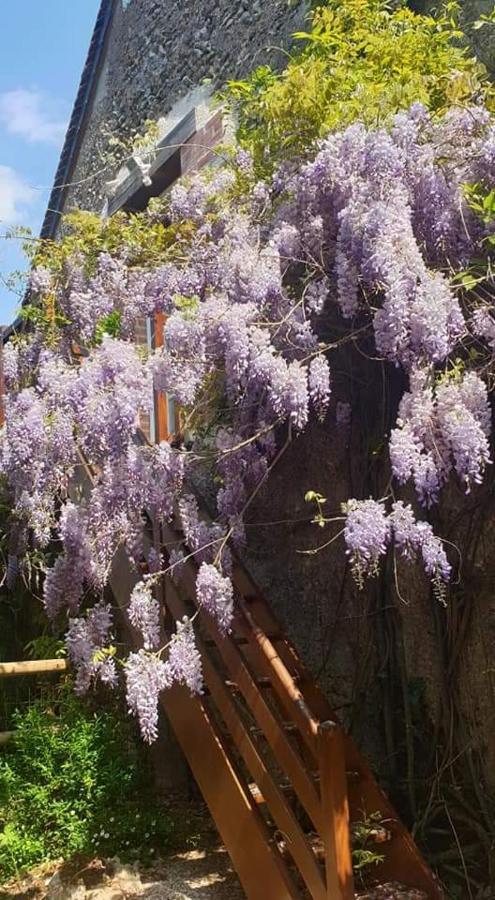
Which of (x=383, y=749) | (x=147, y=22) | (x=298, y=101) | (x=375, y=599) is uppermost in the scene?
(x=147, y=22)

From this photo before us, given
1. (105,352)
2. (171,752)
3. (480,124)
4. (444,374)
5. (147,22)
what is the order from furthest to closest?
(147,22)
(171,752)
(105,352)
(480,124)
(444,374)

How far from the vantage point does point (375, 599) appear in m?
4.25

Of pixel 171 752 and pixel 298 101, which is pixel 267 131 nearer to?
pixel 298 101

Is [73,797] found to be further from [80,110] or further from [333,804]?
[80,110]

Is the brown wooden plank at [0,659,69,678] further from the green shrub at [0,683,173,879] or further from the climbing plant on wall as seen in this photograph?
the climbing plant on wall

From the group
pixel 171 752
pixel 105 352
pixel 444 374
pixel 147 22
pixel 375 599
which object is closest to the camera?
pixel 444 374

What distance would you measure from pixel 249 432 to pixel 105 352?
67cm

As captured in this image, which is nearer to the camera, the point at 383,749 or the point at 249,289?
the point at 249,289

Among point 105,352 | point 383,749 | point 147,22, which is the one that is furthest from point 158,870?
point 147,22

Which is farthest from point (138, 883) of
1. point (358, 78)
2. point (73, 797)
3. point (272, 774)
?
point (358, 78)

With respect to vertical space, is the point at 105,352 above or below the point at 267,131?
below

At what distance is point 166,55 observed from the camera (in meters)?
7.24

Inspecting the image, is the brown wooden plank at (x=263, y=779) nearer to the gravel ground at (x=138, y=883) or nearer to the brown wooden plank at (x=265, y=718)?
the brown wooden plank at (x=265, y=718)

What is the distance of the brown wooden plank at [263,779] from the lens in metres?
3.02
